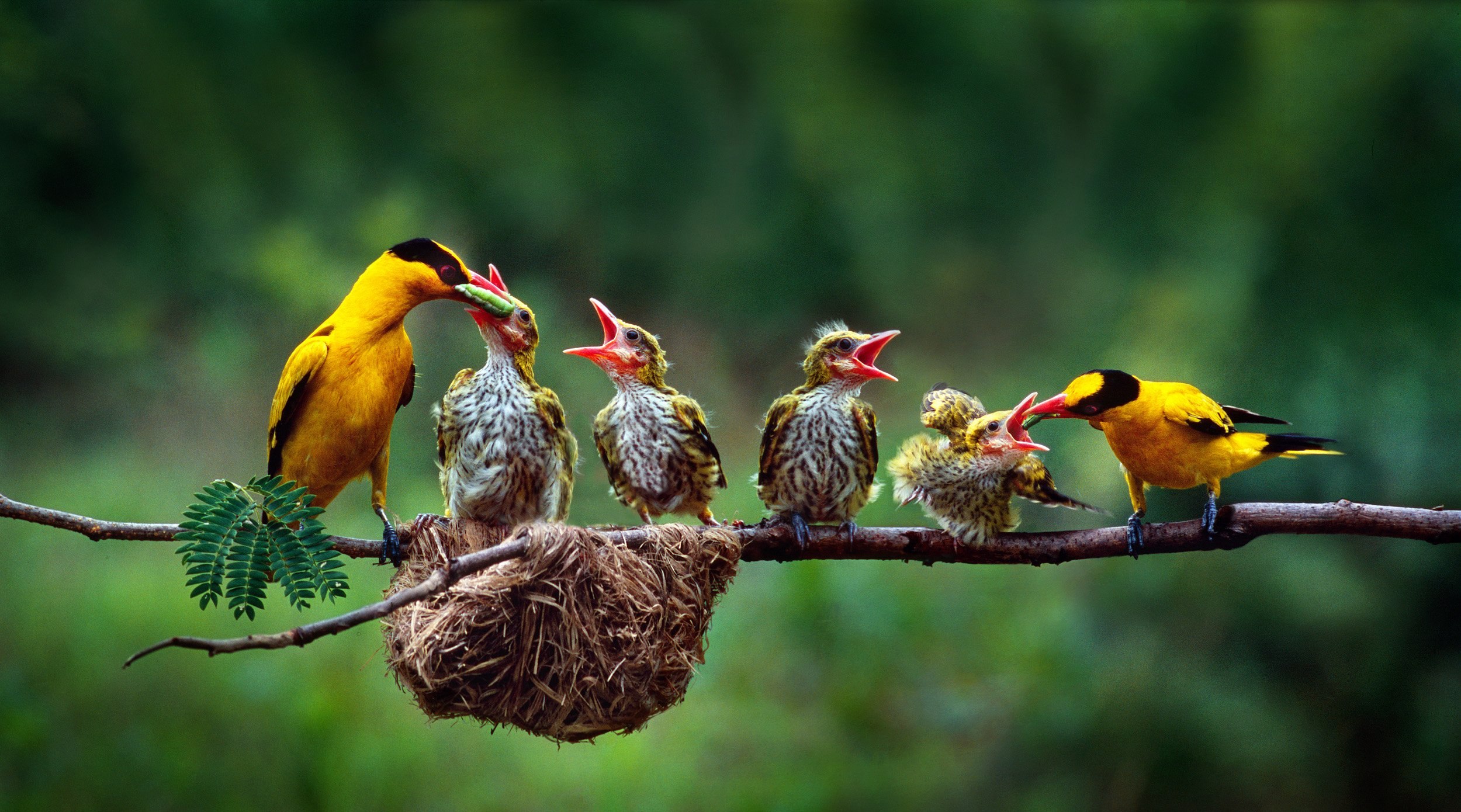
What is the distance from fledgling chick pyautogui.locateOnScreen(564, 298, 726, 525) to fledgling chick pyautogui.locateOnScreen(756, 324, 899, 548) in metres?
0.16

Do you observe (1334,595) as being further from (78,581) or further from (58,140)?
(58,140)

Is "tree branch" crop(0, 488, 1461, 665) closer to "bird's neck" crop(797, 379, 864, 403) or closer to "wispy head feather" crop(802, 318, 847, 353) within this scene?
"bird's neck" crop(797, 379, 864, 403)

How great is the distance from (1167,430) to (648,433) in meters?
1.18

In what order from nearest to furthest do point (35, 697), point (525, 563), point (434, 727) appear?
point (525, 563) < point (35, 697) < point (434, 727)

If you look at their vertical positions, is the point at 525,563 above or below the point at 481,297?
below

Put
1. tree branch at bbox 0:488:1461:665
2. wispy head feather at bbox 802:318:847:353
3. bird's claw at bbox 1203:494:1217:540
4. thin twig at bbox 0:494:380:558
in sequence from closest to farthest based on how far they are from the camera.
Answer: tree branch at bbox 0:488:1461:665 → thin twig at bbox 0:494:380:558 → bird's claw at bbox 1203:494:1217:540 → wispy head feather at bbox 802:318:847:353

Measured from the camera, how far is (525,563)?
2002 millimetres

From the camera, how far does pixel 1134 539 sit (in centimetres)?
223

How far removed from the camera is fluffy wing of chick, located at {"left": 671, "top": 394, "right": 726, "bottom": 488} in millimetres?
2443

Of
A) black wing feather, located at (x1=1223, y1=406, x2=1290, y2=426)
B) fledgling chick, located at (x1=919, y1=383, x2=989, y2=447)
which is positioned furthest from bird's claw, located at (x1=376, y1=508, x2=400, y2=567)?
black wing feather, located at (x1=1223, y1=406, x2=1290, y2=426)

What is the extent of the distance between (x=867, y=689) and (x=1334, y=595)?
5.62 ft

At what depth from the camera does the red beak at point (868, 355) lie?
2422 mm

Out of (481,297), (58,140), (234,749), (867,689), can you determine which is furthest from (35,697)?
(867,689)

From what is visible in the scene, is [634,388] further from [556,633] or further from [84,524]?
[84,524]
